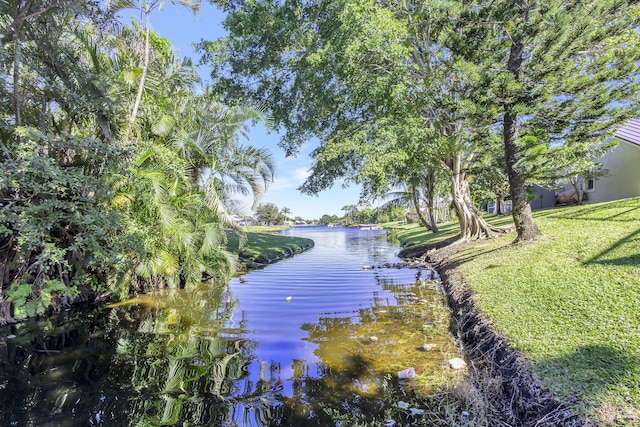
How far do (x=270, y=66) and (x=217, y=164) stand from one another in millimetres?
3932

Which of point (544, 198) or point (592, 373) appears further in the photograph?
point (544, 198)

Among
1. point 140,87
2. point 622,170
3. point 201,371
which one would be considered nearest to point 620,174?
point 622,170

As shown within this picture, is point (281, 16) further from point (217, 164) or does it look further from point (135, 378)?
point (135, 378)

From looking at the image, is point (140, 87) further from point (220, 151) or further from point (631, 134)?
point (631, 134)

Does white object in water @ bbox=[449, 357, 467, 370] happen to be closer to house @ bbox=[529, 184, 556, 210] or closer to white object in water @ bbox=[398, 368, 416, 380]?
white object in water @ bbox=[398, 368, 416, 380]

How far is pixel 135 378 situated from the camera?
4.11 m

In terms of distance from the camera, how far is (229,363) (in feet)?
15.1

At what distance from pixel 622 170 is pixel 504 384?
1783 centimetres

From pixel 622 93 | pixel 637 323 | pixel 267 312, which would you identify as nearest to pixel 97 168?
pixel 267 312

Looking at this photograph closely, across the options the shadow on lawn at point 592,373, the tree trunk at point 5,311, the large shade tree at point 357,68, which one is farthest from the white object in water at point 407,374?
the tree trunk at point 5,311

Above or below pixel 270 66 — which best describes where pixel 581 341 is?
below

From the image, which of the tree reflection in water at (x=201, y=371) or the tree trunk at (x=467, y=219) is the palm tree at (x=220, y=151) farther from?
the tree trunk at (x=467, y=219)

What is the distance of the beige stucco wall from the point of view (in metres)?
14.5

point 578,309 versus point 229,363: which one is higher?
point 578,309
